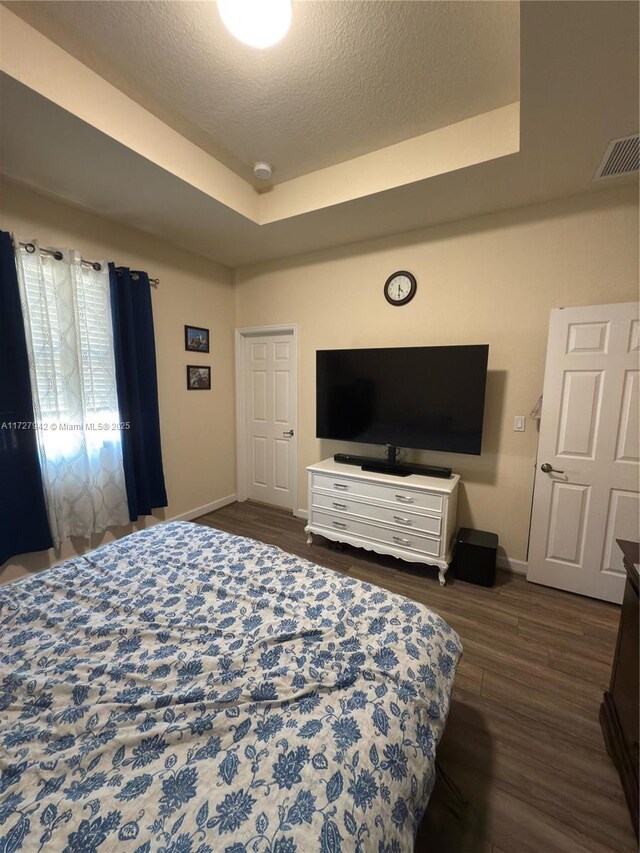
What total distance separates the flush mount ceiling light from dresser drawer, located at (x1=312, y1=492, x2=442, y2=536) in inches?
108

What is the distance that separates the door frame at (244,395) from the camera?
3709 mm

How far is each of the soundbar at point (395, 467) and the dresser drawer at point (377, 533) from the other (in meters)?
0.46

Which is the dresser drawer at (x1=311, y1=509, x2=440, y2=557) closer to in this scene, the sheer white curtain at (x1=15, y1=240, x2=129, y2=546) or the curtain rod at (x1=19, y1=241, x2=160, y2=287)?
the sheer white curtain at (x1=15, y1=240, x2=129, y2=546)

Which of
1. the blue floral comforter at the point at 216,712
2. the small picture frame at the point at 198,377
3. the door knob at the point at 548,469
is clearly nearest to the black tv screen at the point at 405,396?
the door knob at the point at 548,469

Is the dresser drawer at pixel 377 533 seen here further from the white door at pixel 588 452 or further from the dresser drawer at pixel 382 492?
the white door at pixel 588 452

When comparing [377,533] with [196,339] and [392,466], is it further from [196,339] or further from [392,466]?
[196,339]

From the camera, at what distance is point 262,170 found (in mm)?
2484

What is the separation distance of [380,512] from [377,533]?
192 mm

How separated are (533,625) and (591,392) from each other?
62.0 inches

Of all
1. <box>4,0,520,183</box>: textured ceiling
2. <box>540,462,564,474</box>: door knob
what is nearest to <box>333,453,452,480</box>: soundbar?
<box>540,462,564,474</box>: door knob

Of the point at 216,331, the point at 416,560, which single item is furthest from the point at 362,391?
the point at 216,331

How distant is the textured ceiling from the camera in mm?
1485

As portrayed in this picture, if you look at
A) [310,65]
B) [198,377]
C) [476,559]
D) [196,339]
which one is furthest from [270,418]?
[310,65]

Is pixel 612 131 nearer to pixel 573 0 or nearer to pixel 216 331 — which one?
pixel 573 0
